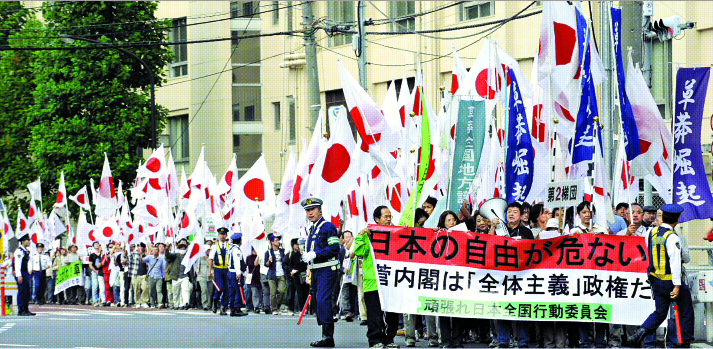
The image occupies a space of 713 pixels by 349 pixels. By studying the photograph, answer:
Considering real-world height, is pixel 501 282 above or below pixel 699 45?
below

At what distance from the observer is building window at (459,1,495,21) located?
36.6 m

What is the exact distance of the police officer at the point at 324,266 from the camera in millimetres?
16281

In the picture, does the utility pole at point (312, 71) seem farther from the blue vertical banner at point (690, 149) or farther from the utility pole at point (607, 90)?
the blue vertical banner at point (690, 149)

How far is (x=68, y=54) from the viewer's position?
43.5 metres

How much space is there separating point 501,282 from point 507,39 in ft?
69.0

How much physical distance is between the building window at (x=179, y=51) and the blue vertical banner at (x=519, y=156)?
107 feet

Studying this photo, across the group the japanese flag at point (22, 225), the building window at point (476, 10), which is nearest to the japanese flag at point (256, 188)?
the building window at point (476, 10)

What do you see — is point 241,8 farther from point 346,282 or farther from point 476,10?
point 346,282

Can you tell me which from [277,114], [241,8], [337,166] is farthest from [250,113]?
[337,166]

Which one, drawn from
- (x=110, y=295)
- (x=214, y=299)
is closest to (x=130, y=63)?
(x=110, y=295)

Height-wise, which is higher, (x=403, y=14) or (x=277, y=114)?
(x=403, y=14)

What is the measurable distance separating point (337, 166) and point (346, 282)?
2.99 metres

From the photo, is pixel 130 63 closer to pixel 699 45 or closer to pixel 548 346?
pixel 699 45

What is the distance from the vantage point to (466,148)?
59.2 feet
